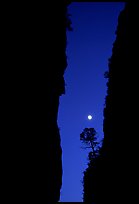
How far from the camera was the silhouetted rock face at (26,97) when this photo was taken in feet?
16.5

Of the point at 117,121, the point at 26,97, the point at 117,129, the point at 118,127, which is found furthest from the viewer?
the point at 117,121

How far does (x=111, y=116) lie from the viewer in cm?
2034

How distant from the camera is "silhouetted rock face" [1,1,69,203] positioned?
16.5 ft

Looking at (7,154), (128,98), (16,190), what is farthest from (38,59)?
(128,98)

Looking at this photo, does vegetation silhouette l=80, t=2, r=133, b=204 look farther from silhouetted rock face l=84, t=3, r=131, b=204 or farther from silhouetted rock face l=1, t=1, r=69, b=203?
silhouetted rock face l=1, t=1, r=69, b=203

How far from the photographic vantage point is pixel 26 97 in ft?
19.5

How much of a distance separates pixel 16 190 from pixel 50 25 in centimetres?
534

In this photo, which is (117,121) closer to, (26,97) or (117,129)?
(117,129)

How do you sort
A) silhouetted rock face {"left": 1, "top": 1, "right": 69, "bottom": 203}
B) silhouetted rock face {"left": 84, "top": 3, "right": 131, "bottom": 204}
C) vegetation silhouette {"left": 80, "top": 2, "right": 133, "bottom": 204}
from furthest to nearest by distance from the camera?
vegetation silhouette {"left": 80, "top": 2, "right": 133, "bottom": 204} < silhouetted rock face {"left": 84, "top": 3, "right": 131, "bottom": 204} < silhouetted rock face {"left": 1, "top": 1, "right": 69, "bottom": 203}

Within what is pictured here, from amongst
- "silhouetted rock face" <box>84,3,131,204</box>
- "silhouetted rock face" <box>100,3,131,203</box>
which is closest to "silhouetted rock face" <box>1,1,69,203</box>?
"silhouetted rock face" <box>84,3,131,204</box>

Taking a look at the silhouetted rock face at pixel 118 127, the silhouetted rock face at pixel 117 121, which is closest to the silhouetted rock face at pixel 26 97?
the silhouetted rock face at pixel 118 127

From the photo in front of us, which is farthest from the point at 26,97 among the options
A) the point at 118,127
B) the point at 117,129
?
the point at 117,129

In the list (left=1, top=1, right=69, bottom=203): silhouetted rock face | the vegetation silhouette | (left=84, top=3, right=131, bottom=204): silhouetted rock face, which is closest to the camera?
(left=1, top=1, right=69, bottom=203): silhouetted rock face

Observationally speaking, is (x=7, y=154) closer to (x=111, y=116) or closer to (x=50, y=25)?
(x=50, y=25)
